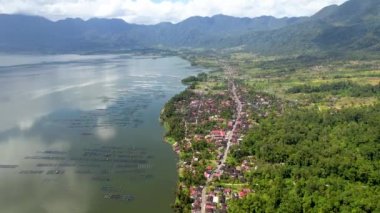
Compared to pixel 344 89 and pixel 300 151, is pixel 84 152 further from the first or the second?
pixel 344 89

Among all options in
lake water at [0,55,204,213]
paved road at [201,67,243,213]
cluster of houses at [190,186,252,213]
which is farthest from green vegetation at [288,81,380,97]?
cluster of houses at [190,186,252,213]

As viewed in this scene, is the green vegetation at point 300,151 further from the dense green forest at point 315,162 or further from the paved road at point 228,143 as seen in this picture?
the paved road at point 228,143

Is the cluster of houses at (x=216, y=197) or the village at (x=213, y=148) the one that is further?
the village at (x=213, y=148)

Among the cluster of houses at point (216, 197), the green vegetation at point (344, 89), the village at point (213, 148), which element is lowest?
the cluster of houses at point (216, 197)

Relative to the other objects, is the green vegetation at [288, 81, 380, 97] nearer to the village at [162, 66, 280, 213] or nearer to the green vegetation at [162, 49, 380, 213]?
the green vegetation at [162, 49, 380, 213]

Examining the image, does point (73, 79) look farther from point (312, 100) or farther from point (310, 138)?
point (310, 138)

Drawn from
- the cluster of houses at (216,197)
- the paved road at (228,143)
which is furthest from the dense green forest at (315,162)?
the paved road at (228,143)

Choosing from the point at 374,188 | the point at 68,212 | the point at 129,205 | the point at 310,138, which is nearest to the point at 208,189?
the point at 129,205
